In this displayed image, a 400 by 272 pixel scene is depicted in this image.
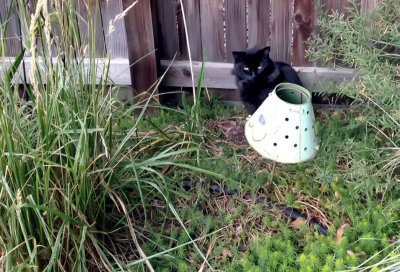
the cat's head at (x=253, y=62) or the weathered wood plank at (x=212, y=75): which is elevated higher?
the cat's head at (x=253, y=62)

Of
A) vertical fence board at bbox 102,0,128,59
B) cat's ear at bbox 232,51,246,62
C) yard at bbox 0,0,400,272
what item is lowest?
yard at bbox 0,0,400,272

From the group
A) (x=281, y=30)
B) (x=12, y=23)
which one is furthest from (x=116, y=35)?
(x=281, y=30)

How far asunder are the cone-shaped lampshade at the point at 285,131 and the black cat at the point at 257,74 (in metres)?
0.86

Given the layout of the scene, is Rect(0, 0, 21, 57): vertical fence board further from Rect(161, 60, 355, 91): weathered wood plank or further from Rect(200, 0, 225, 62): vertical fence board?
Rect(200, 0, 225, 62): vertical fence board

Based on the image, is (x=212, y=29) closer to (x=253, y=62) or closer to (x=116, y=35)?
(x=253, y=62)

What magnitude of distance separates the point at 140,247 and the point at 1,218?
2.18ft

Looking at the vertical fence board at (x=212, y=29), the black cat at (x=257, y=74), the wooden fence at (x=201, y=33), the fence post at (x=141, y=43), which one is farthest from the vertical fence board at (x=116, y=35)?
the black cat at (x=257, y=74)

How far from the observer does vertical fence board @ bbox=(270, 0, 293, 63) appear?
333 centimetres

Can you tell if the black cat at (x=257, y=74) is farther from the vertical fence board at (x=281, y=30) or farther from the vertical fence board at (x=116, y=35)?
the vertical fence board at (x=116, y=35)

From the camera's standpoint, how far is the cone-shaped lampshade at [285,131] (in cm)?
222

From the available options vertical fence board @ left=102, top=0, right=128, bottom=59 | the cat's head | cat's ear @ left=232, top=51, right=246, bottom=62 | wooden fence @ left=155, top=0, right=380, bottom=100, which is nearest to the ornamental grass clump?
wooden fence @ left=155, top=0, right=380, bottom=100

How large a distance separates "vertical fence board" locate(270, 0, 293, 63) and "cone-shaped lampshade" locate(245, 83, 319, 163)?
45.8 inches

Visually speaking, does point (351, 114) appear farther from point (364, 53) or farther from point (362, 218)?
point (362, 218)

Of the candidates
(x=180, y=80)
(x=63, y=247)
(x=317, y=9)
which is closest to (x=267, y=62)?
(x=317, y=9)
